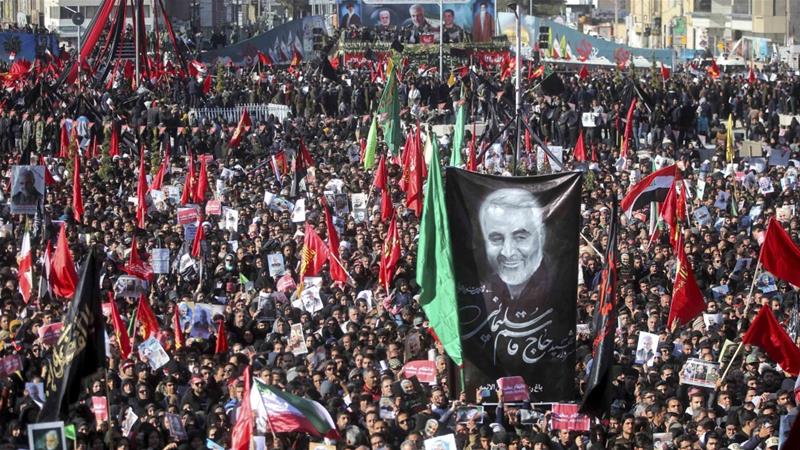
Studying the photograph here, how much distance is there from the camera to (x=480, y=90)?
134ft

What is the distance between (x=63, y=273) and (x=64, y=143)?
14.2m

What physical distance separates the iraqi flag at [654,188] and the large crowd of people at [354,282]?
1.44 ft

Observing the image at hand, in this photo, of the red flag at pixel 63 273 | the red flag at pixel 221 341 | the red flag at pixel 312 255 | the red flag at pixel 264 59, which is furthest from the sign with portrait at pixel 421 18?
the red flag at pixel 221 341

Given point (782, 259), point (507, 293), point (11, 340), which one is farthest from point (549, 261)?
point (11, 340)

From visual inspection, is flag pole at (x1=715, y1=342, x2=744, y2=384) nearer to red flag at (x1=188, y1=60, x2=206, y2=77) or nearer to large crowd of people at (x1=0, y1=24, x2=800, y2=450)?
large crowd of people at (x1=0, y1=24, x2=800, y2=450)

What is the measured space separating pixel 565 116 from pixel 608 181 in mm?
8384

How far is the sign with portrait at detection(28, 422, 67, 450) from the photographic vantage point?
10938mm

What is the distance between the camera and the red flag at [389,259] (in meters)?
18.4

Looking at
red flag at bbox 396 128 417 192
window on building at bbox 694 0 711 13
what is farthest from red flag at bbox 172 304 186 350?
window on building at bbox 694 0 711 13

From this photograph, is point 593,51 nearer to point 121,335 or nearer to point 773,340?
point 121,335

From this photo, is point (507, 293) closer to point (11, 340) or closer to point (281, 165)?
point (11, 340)

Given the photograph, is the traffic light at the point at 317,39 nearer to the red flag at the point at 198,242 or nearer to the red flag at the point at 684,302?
the red flag at the point at 198,242

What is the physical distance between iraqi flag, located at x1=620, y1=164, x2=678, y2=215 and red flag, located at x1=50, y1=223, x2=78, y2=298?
6.87 meters

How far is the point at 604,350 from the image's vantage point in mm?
12867
